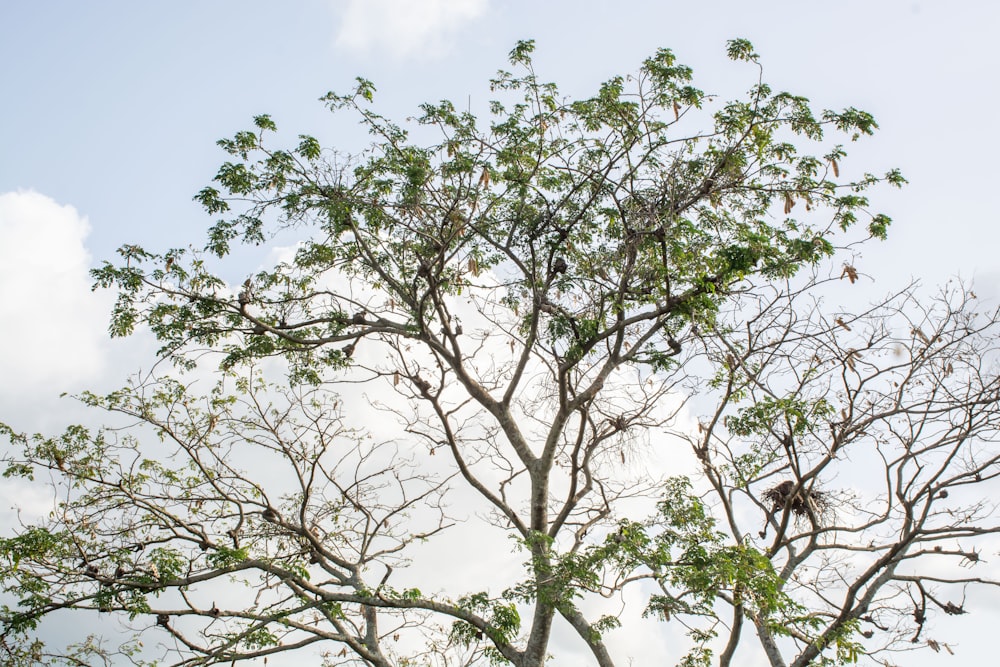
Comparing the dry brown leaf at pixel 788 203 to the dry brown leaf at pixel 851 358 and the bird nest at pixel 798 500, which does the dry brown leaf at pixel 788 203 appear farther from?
the bird nest at pixel 798 500

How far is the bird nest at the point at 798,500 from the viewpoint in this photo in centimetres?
973

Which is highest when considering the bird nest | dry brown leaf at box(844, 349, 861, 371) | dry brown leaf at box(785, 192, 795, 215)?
dry brown leaf at box(785, 192, 795, 215)

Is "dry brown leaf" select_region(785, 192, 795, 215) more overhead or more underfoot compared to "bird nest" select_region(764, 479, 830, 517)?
more overhead

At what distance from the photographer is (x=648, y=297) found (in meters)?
9.45

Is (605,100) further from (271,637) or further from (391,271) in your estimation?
(271,637)

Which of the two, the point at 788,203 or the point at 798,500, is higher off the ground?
the point at 788,203

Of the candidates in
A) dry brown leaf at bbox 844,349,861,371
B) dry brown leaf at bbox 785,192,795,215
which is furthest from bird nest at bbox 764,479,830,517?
dry brown leaf at bbox 785,192,795,215

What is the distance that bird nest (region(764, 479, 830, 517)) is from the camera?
383 inches

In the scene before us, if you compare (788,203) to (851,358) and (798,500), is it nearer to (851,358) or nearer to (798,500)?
(851,358)

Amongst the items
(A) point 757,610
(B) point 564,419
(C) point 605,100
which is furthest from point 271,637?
(C) point 605,100

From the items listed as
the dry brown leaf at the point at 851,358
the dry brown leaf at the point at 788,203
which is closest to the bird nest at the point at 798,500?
the dry brown leaf at the point at 851,358

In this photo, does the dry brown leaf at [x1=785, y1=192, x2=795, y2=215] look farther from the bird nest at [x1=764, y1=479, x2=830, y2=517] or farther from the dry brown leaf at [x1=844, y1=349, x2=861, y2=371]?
the bird nest at [x1=764, y1=479, x2=830, y2=517]

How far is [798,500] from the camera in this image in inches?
389

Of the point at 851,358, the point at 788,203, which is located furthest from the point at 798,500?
the point at 788,203
